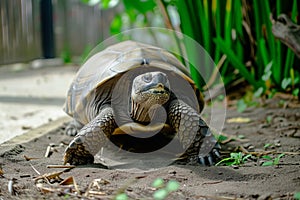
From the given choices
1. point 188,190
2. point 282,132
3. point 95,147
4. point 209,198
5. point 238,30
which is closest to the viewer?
point 209,198

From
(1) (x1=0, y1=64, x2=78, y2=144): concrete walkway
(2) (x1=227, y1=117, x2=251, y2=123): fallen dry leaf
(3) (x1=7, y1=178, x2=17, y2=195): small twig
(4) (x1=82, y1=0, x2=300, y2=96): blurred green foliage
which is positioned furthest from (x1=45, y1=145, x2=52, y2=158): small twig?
(4) (x1=82, y1=0, x2=300, y2=96): blurred green foliage

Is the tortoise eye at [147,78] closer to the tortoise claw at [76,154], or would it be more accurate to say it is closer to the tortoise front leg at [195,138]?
the tortoise front leg at [195,138]

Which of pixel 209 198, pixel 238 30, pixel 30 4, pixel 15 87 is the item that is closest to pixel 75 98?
pixel 209 198

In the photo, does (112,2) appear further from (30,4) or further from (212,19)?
(30,4)

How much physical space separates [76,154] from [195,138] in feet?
1.72

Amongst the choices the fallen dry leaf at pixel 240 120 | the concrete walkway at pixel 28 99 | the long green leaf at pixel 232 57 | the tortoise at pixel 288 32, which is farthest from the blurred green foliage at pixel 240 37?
the concrete walkway at pixel 28 99

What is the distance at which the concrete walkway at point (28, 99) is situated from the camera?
10.5 feet

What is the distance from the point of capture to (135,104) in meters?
2.23

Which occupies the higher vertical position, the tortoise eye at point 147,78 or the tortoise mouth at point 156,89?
the tortoise eye at point 147,78

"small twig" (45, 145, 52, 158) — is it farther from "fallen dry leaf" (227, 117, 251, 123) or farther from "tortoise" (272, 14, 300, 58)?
"tortoise" (272, 14, 300, 58)

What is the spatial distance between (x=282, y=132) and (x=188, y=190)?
126 centimetres

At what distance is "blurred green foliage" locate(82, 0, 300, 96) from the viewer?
359cm

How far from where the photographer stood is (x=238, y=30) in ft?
12.8

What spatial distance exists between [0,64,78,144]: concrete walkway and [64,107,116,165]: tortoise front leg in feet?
2.30
